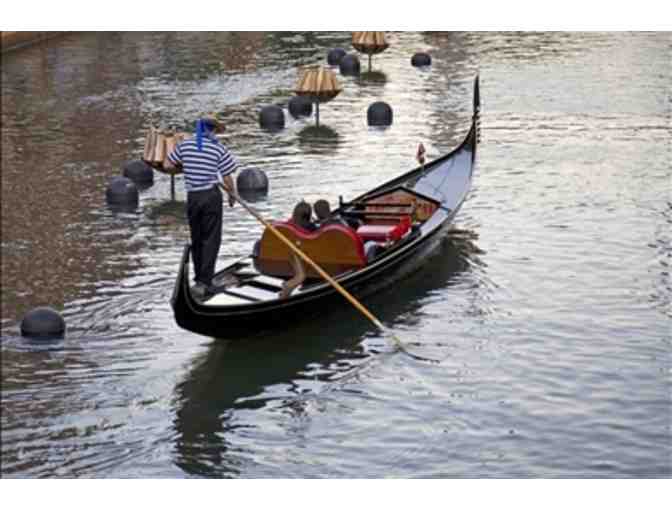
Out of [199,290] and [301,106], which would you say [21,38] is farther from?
[199,290]

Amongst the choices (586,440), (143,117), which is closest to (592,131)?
(143,117)

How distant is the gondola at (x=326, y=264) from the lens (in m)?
8.22

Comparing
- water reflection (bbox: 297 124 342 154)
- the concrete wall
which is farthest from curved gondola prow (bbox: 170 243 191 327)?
the concrete wall

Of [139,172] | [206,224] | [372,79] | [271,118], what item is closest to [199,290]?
[206,224]

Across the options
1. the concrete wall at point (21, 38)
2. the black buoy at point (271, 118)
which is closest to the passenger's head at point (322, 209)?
the black buoy at point (271, 118)

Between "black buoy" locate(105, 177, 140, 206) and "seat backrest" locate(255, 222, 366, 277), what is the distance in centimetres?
241

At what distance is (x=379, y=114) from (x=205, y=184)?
546cm

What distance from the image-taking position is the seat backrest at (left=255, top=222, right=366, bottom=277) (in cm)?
888

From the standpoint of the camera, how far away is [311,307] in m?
8.64

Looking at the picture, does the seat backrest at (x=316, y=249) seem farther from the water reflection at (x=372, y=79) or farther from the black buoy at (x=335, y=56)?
the black buoy at (x=335, y=56)

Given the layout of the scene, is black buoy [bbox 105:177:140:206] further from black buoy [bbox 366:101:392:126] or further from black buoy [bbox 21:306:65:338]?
black buoy [bbox 366:101:392:126]

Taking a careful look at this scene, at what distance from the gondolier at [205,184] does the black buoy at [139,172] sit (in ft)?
10.5

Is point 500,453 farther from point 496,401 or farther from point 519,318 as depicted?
point 519,318

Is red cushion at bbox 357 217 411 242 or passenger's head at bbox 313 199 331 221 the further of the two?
red cushion at bbox 357 217 411 242
